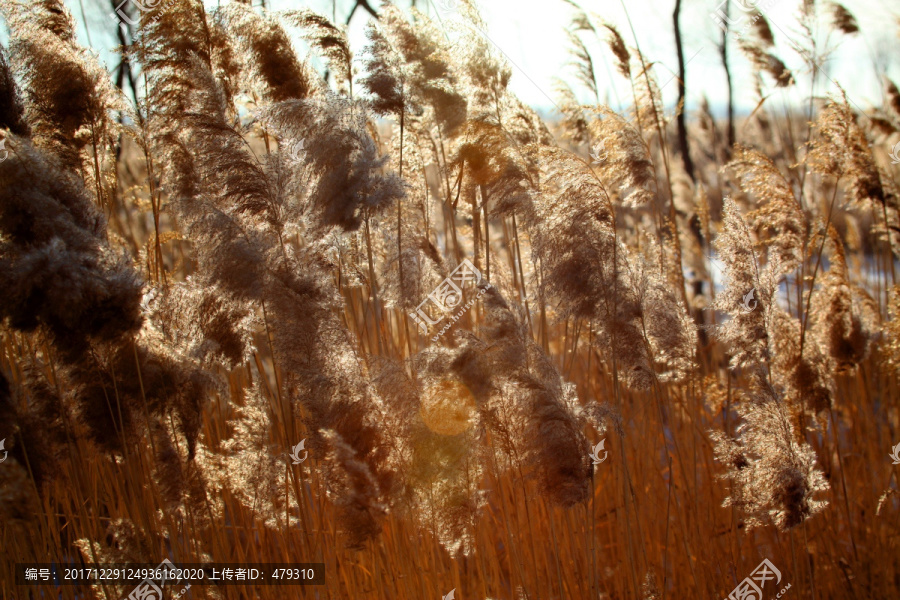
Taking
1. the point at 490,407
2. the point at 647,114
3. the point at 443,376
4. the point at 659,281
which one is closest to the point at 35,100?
the point at 443,376

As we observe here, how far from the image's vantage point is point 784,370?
2846mm

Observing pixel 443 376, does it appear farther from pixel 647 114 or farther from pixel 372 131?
pixel 647 114

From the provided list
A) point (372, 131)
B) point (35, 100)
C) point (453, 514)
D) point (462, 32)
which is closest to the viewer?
point (453, 514)

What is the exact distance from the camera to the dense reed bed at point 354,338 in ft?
6.32

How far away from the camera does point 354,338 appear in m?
2.20

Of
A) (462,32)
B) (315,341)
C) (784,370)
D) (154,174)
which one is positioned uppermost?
(462,32)

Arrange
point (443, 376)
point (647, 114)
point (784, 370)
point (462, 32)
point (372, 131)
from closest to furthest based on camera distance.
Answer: point (443, 376) → point (462, 32) → point (784, 370) → point (372, 131) → point (647, 114)

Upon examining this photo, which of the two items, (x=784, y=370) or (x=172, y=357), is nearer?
(x=172, y=357)

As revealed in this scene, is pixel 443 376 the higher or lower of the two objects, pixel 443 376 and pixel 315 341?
Result: the lower

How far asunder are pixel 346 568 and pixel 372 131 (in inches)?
86.2

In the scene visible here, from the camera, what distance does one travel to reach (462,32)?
2.67 m

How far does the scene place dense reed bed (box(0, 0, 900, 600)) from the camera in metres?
1.93

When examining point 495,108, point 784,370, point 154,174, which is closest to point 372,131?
point 495,108

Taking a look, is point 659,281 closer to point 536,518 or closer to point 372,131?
point 536,518
